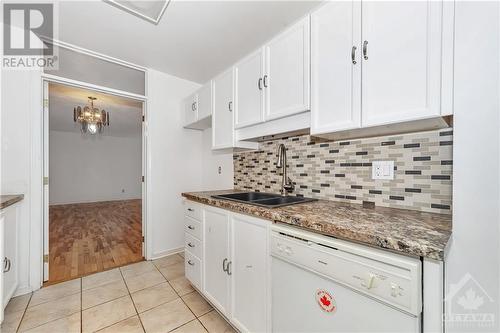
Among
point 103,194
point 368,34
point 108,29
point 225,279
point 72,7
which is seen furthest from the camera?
point 103,194

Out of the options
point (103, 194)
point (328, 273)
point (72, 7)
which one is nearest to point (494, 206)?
point (328, 273)

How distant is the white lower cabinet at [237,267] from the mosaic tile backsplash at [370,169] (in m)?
0.66

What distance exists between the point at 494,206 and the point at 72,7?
9.24ft

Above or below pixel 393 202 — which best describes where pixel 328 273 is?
below

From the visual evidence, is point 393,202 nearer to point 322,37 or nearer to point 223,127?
point 322,37

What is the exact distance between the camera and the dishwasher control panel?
27.5 inches

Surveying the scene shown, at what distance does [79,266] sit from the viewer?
2469mm

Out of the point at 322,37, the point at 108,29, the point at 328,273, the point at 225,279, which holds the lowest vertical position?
the point at 225,279

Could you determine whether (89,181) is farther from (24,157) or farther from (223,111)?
(223,111)

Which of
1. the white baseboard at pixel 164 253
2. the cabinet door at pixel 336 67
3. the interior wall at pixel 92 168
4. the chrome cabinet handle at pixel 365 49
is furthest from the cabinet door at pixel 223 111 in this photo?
the interior wall at pixel 92 168

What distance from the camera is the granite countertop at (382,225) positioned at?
69 cm

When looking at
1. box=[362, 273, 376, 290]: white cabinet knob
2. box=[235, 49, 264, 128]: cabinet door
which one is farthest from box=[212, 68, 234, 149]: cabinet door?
box=[362, 273, 376, 290]: white cabinet knob

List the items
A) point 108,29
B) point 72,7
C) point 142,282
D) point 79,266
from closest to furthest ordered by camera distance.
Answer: point 72,7, point 108,29, point 142,282, point 79,266

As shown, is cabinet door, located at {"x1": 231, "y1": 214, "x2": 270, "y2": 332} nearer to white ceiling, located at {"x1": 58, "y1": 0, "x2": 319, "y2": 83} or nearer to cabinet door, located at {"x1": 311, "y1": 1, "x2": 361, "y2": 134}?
cabinet door, located at {"x1": 311, "y1": 1, "x2": 361, "y2": 134}
